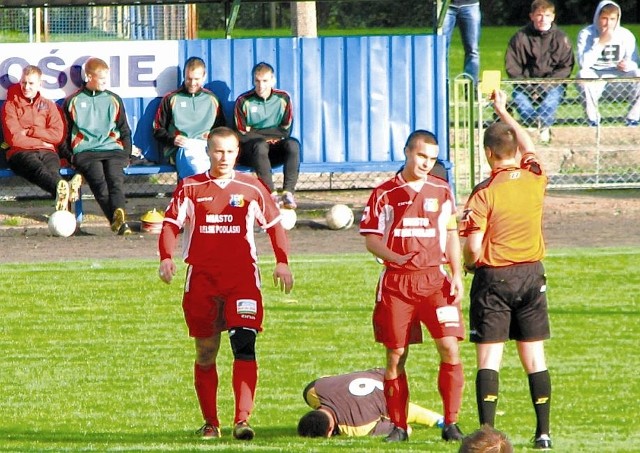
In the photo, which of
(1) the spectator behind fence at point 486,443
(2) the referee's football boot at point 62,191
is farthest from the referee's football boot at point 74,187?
(1) the spectator behind fence at point 486,443

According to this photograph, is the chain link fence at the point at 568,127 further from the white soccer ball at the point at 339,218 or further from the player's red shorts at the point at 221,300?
the player's red shorts at the point at 221,300

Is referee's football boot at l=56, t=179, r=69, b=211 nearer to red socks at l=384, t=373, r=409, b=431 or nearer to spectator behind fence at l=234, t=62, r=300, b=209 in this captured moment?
spectator behind fence at l=234, t=62, r=300, b=209

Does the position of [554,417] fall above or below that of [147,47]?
below

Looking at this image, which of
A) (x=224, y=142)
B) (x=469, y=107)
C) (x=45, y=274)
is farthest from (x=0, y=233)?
(x=224, y=142)

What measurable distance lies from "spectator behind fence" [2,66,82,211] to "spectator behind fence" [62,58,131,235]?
7.2 inches

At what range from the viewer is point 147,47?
15.9 m

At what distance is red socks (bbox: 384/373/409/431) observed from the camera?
757cm

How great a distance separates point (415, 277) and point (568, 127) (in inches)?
422

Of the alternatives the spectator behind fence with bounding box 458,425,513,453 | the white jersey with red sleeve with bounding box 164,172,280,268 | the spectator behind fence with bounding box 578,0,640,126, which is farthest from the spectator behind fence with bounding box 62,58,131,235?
the spectator behind fence with bounding box 458,425,513,453

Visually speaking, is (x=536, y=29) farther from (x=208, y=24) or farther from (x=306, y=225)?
(x=208, y=24)

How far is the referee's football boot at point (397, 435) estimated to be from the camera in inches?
298

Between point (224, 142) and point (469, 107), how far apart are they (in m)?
9.17

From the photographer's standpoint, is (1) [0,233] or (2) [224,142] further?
(1) [0,233]

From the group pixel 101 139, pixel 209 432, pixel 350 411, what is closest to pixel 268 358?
pixel 350 411
